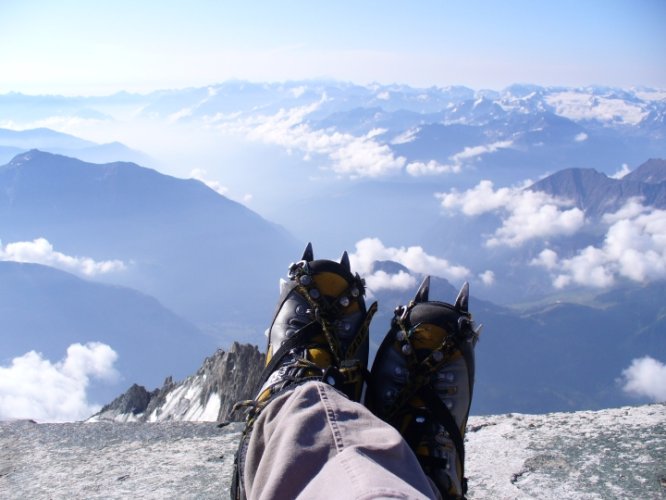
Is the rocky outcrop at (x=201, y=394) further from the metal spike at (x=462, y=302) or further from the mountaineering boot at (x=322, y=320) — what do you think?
the metal spike at (x=462, y=302)

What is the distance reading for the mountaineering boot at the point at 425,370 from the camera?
351 centimetres

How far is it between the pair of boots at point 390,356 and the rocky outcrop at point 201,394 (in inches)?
497

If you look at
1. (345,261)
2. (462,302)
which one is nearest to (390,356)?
(462,302)

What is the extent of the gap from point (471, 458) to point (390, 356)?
3.36ft

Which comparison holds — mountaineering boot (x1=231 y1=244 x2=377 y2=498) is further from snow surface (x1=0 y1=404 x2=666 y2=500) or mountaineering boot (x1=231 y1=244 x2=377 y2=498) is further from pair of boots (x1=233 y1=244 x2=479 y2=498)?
snow surface (x1=0 y1=404 x2=666 y2=500)

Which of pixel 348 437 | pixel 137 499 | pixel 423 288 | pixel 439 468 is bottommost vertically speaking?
A: pixel 137 499

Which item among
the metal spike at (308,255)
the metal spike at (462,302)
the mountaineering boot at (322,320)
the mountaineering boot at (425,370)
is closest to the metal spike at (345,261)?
the mountaineering boot at (322,320)

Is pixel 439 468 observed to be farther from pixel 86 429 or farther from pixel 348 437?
pixel 86 429

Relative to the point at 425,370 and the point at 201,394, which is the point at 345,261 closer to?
the point at 425,370

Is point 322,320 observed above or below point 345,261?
below

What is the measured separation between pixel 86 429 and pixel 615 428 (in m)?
4.77

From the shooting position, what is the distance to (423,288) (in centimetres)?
420

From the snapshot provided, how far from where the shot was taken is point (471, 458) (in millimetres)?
4035

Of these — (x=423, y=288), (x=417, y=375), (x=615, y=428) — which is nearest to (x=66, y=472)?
(x=417, y=375)
